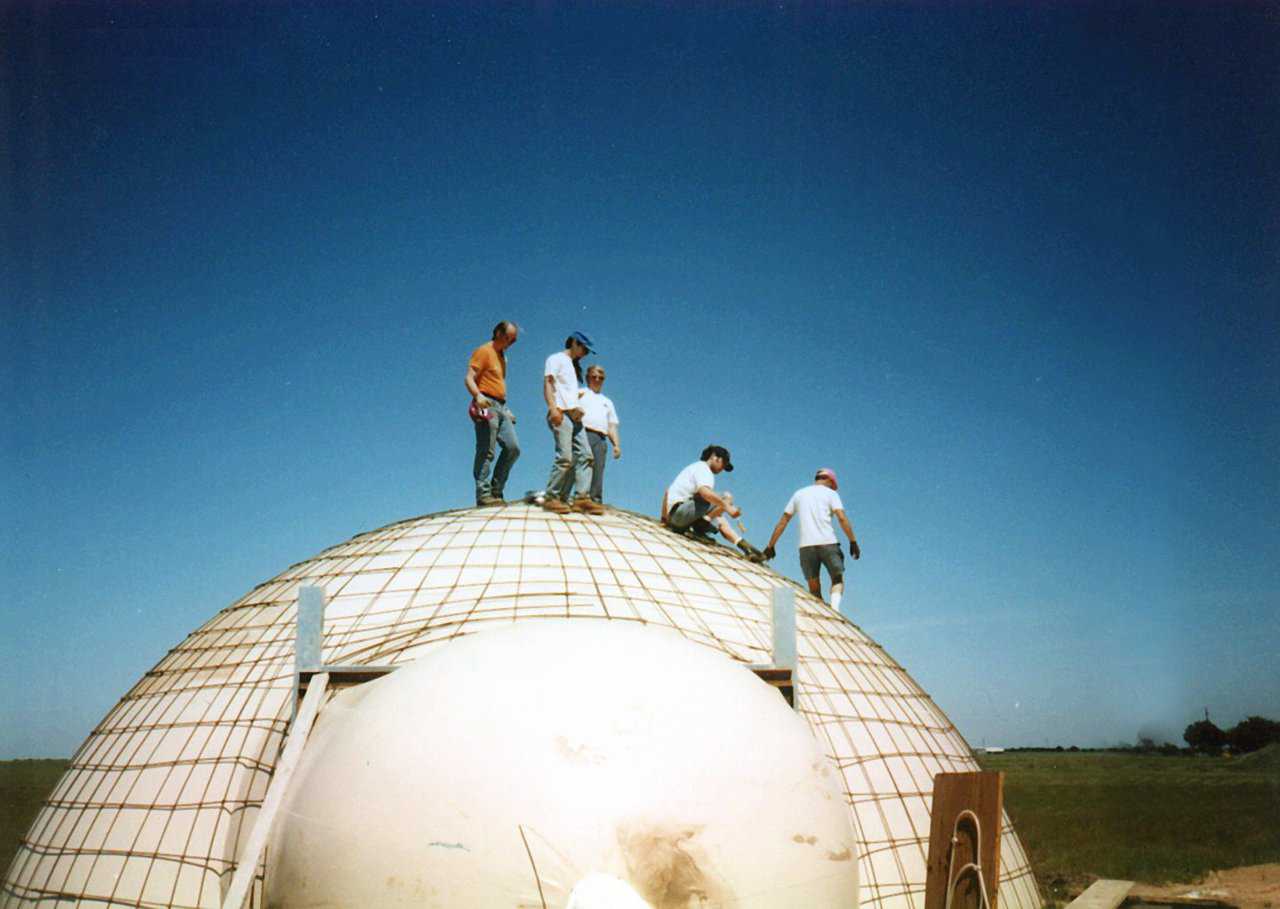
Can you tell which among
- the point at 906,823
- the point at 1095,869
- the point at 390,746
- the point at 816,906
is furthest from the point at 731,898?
the point at 1095,869

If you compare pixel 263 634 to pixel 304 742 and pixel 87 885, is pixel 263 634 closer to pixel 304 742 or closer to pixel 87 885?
pixel 87 885

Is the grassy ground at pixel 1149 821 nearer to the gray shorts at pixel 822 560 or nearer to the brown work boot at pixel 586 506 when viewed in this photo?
the gray shorts at pixel 822 560

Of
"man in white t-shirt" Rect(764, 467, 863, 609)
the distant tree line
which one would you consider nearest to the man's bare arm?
"man in white t-shirt" Rect(764, 467, 863, 609)

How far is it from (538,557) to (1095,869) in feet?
70.4

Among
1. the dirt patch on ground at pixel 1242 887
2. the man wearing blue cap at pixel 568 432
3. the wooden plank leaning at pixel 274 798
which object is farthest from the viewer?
the dirt patch on ground at pixel 1242 887

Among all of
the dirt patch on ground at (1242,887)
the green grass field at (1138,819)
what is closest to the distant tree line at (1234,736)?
the green grass field at (1138,819)

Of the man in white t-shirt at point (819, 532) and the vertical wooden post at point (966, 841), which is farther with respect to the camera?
the man in white t-shirt at point (819, 532)

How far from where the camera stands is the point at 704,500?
1173cm

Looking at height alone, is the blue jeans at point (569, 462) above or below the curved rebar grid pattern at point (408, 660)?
above

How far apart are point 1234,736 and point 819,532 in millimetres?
91216

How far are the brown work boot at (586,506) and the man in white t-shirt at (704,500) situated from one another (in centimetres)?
104

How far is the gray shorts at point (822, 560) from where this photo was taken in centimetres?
1178

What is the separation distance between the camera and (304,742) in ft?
13.5

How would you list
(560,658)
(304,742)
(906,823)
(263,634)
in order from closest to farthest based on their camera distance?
1. (560,658)
2. (304,742)
3. (906,823)
4. (263,634)
